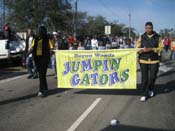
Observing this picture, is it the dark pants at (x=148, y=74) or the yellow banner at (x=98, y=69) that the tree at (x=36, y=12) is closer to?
the yellow banner at (x=98, y=69)

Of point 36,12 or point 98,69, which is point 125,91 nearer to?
point 98,69

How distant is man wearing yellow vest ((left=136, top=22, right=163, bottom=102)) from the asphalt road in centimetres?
53

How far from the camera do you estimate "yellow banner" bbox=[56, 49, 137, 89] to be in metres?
10.3

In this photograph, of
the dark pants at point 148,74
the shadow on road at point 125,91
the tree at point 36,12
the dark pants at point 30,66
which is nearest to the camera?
the dark pants at point 148,74

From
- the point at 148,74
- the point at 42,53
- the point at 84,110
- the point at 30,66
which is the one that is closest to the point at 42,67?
the point at 42,53

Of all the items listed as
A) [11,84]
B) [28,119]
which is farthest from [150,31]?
[11,84]

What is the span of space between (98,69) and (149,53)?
4.46 ft

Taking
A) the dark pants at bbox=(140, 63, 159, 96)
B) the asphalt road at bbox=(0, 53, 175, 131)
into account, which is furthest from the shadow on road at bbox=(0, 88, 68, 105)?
the dark pants at bbox=(140, 63, 159, 96)

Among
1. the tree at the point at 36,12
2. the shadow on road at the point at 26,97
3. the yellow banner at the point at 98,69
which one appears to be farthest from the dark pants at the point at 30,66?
the tree at the point at 36,12

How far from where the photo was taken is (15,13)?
37219 millimetres

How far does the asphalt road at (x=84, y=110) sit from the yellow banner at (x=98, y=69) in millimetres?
381

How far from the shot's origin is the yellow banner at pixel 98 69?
404 inches

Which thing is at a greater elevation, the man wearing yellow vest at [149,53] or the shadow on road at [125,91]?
the man wearing yellow vest at [149,53]

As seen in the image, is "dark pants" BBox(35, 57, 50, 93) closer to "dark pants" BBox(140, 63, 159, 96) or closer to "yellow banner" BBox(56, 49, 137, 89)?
"yellow banner" BBox(56, 49, 137, 89)
